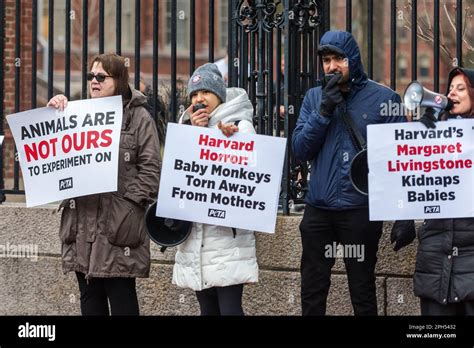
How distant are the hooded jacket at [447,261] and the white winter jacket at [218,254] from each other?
0.98 m

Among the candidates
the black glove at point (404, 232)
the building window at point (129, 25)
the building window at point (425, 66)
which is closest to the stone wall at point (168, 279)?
the black glove at point (404, 232)

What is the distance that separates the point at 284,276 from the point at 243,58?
1.57 metres

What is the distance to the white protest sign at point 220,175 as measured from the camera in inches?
289

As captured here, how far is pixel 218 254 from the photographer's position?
7.17 m

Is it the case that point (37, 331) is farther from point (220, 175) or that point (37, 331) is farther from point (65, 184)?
point (220, 175)

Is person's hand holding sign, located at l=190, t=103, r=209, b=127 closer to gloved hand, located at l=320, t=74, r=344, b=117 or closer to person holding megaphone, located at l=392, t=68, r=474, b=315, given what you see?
gloved hand, located at l=320, t=74, r=344, b=117

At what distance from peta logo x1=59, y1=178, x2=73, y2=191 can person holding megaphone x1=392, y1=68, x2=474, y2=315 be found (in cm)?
216

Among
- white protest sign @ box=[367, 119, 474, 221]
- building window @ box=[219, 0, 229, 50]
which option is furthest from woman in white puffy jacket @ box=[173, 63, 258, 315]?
building window @ box=[219, 0, 229, 50]

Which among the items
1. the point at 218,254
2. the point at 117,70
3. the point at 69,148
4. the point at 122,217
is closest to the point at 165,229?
the point at 122,217

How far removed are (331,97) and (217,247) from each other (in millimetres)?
1087

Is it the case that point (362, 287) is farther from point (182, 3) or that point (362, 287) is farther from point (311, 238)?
point (182, 3)

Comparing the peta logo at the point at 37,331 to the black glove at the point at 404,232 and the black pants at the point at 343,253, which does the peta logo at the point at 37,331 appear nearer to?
the black pants at the point at 343,253

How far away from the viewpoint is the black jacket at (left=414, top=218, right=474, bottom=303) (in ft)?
22.4

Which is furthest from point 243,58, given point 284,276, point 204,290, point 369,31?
point 204,290
